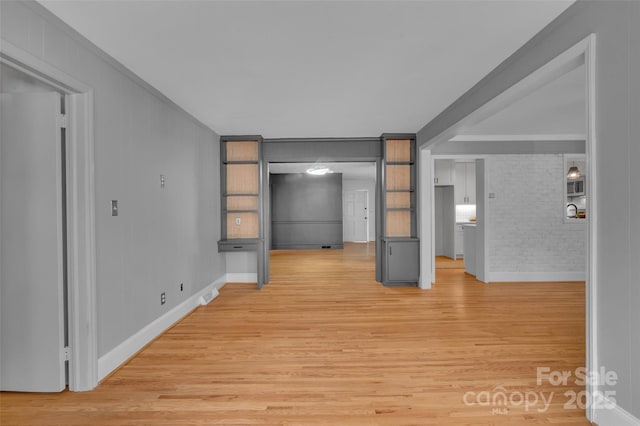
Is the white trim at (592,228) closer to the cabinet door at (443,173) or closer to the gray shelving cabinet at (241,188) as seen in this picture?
the gray shelving cabinet at (241,188)

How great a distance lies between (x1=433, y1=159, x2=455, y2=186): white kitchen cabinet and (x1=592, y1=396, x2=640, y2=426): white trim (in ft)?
20.5

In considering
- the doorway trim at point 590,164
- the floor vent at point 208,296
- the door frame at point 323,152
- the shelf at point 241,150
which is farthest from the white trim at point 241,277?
the doorway trim at point 590,164

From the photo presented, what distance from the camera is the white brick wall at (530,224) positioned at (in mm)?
5441

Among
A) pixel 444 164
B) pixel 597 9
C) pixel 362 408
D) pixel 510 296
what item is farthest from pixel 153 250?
pixel 444 164

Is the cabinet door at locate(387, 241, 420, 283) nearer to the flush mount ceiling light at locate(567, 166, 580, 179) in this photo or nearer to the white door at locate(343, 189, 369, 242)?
the flush mount ceiling light at locate(567, 166, 580, 179)

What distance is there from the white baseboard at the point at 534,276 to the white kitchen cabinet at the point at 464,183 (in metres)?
2.51

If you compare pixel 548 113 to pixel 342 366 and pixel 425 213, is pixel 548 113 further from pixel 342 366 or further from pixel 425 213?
pixel 342 366

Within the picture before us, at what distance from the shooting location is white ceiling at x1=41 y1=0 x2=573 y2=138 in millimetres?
1918

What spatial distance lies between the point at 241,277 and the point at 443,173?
5425mm

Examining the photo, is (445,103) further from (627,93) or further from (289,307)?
(289,307)

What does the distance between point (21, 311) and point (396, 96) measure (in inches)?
149

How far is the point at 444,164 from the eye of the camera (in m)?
7.56

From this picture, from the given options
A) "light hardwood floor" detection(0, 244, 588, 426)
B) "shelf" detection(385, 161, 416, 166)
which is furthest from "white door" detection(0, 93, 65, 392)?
"shelf" detection(385, 161, 416, 166)

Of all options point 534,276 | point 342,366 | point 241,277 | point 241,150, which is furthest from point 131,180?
point 534,276
